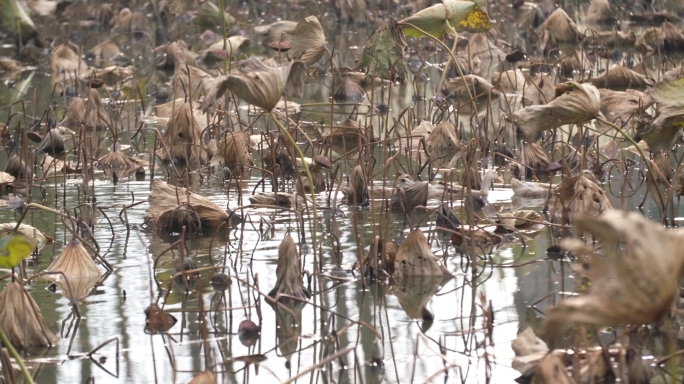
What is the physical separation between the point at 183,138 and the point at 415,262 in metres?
2.45

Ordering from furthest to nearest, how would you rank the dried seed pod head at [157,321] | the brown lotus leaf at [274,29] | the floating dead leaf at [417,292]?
the brown lotus leaf at [274,29] < the floating dead leaf at [417,292] < the dried seed pod head at [157,321]

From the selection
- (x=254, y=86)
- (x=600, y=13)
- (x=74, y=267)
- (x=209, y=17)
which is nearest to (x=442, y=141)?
(x=74, y=267)

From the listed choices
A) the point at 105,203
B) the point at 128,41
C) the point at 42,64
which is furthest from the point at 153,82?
the point at 105,203

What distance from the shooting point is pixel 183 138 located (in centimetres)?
540

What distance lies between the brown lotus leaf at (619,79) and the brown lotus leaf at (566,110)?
369cm

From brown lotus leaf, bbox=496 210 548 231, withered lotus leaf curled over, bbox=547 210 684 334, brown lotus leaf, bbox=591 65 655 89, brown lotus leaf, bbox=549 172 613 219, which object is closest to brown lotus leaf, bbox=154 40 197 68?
brown lotus leaf, bbox=591 65 655 89

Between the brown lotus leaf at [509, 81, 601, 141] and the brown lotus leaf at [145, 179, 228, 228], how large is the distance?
1192mm

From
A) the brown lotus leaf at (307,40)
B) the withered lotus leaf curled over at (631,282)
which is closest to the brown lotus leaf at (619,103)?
the brown lotus leaf at (307,40)

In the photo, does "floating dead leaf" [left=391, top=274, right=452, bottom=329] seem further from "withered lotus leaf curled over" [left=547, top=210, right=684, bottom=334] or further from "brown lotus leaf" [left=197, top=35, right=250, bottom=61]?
"brown lotus leaf" [left=197, top=35, right=250, bottom=61]

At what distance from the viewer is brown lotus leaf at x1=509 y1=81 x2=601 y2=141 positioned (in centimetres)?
324

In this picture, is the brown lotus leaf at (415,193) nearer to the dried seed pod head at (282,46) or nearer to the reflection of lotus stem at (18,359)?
the dried seed pod head at (282,46)

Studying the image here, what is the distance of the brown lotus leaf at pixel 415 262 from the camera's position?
3203 millimetres

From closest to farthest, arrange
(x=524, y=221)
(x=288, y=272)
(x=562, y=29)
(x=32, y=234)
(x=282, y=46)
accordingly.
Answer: (x=288, y=272)
(x=32, y=234)
(x=524, y=221)
(x=282, y=46)
(x=562, y=29)

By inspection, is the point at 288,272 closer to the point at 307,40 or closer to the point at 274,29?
the point at 307,40
